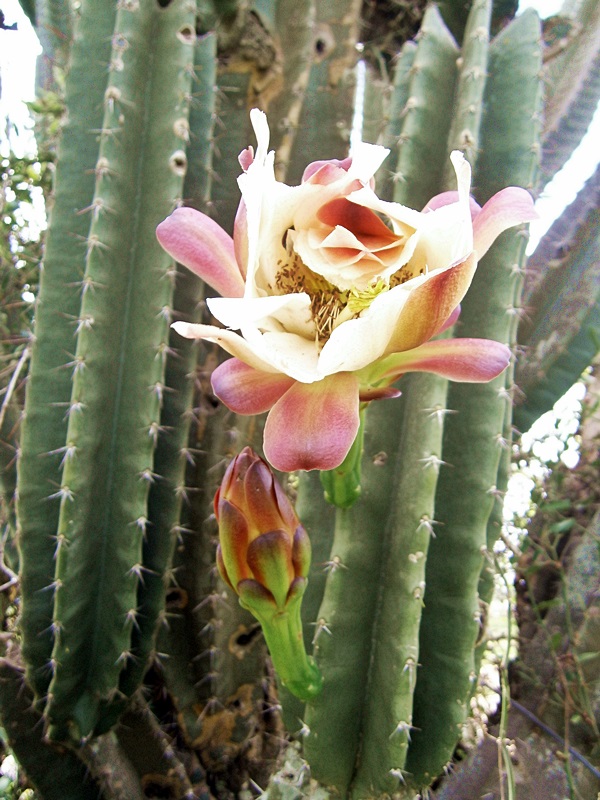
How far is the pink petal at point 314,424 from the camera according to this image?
0.55 metres

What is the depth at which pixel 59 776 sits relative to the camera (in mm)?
998

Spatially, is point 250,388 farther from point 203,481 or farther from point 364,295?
point 203,481

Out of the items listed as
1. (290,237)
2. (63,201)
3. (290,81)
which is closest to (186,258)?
(290,237)

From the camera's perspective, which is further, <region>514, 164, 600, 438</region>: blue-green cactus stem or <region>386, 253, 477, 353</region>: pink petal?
<region>514, 164, 600, 438</region>: blue-green cactus stem

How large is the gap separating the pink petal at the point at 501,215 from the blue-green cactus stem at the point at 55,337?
25.4 inches

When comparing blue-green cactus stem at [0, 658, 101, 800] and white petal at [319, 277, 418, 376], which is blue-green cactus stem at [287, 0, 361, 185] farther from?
blue-green cactus stem at [0, 658, 101, 800]

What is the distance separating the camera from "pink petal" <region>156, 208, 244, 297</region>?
26.5 inches

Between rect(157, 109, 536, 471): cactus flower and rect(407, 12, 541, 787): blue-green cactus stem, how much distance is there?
0.26m

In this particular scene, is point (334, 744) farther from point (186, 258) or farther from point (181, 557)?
point (186, 258)

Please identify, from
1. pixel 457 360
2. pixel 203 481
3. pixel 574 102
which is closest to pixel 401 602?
pixel 457 360

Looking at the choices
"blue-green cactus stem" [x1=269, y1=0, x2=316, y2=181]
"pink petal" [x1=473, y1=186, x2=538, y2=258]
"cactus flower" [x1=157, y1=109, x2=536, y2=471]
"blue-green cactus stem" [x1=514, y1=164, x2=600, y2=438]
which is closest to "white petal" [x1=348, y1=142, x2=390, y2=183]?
"cactus flower" [x1=157, y1=109, x2=536, y2=471]

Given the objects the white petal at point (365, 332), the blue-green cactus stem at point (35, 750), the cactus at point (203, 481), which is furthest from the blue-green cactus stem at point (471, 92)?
the blue-green cactus stem at point (35, 750)

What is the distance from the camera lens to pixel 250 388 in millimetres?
626

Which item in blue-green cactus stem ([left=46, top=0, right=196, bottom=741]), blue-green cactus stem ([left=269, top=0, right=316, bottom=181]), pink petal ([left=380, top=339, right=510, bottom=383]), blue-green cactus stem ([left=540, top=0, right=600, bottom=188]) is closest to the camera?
pink petal ([left=380, top=339, right=510, bottom=383])
